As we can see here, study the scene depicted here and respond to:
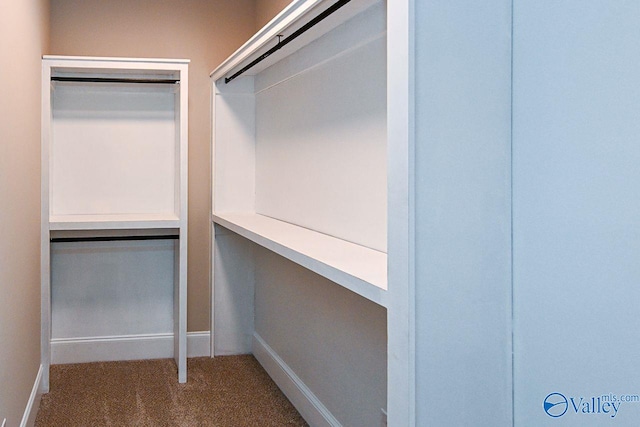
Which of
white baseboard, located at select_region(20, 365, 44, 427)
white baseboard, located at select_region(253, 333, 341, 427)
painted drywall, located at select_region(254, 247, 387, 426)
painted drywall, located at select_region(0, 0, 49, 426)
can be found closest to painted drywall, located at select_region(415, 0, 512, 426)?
painted drywall, located at select_region(254, 247, 387, 426)

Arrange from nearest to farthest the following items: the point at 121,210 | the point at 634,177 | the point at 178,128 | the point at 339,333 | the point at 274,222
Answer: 1. the point at 634,177
2. the point at 339,333
3. the point at 274,222
4. the point at 178,128
5. the point at 121,210

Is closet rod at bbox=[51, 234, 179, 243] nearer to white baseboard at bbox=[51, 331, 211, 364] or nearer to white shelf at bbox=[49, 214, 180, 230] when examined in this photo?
white shelf at bbox=[49, 214, 180, 230]

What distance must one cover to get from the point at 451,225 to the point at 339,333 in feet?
4.37

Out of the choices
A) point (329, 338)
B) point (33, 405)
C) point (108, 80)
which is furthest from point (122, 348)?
point (329, 338)

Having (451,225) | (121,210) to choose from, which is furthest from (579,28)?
(121,210)

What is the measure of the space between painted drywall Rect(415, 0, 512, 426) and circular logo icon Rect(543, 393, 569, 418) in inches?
3.8

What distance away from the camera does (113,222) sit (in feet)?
11.3

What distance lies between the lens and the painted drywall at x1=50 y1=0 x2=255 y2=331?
3793mm

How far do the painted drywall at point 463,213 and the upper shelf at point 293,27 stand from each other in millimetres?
694

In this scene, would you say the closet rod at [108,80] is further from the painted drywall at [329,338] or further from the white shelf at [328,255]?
the painted drywall at [329,338]

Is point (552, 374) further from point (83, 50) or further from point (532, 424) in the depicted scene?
point (83, 50)

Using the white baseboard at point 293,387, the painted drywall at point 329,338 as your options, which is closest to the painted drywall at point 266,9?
the painted drywall at point 329,338

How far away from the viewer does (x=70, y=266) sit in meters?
3.83

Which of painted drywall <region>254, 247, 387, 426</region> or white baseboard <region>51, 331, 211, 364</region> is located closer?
painted drywall <region>254, 247, 387, 426</region>
